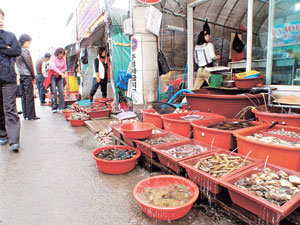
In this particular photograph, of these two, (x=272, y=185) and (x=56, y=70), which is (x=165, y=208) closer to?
(x=272, y=185)

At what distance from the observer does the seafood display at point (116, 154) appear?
285 centimetres

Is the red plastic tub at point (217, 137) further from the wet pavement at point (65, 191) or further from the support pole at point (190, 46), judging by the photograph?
the support pole at point (190, 46)

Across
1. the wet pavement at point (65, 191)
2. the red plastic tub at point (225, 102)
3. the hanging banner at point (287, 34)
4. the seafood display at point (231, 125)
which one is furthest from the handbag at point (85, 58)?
the seafood display at point (231, 125)

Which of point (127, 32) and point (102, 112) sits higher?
point (127, 32)

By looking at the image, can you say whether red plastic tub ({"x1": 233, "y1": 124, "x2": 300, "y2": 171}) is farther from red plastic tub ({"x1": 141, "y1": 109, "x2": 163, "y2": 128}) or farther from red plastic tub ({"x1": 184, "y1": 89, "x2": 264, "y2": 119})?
red plastic tub ({"x1": 141, "y1": 109, "x2": 163, "y2": 128})

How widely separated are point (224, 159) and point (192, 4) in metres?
5.18

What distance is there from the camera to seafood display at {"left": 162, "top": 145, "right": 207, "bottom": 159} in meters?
2.42

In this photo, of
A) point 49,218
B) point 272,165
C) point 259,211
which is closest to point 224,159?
point 272,165

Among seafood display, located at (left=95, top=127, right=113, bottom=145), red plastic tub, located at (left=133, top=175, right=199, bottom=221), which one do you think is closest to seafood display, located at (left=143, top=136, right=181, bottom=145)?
red plastic tub, located at (left=133, top=175, right=199, bottom=221)

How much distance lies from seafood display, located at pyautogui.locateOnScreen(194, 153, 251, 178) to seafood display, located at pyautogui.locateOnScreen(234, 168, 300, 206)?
18 cm

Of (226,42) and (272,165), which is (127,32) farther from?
(226,42)

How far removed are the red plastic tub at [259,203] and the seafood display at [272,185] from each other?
54 mm

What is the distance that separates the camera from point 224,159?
2193 mm

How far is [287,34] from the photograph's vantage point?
4000mm
